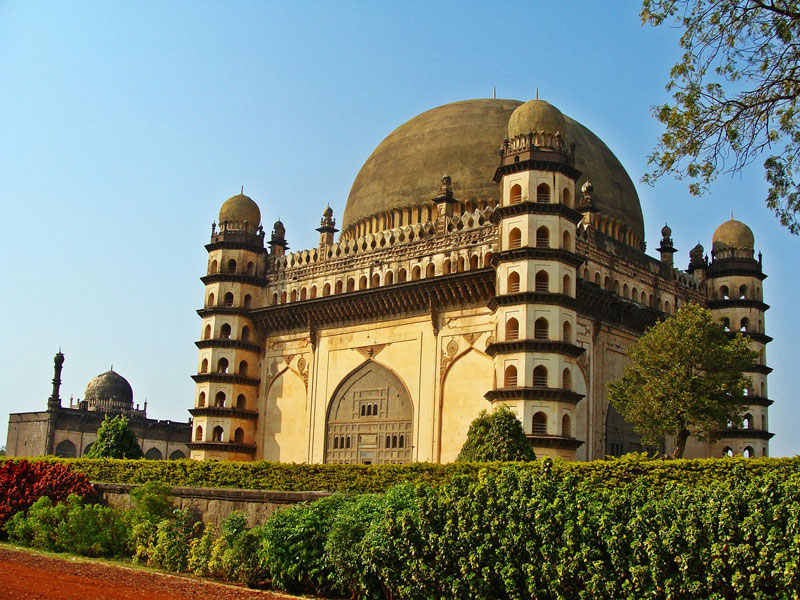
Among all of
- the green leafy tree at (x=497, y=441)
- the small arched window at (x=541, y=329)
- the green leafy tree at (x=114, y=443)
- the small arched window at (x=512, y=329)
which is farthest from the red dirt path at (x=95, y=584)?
the green leafy tree at (x=114, y=443)

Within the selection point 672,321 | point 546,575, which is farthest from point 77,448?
point 546,575

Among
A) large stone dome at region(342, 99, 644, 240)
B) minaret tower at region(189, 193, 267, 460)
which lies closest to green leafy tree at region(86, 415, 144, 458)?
minaret tower at region(189, 193, 267, 460)

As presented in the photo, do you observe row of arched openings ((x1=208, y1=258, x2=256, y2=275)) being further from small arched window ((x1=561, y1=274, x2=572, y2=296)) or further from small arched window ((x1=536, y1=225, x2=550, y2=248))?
small arched window ((x1=561, y1=274, x2=572, y2=296))

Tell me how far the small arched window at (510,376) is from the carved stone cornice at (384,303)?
3.23m

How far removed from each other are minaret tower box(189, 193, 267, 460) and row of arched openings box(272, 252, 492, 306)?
5.53 ft

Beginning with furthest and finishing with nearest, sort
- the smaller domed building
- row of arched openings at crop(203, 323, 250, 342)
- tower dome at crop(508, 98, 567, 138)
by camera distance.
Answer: the smaller domed building → row of arched openings at crop(203, 323, 250, 342) → tower dome at crop(508, 98, 567, 138)

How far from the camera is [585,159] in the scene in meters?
36.9

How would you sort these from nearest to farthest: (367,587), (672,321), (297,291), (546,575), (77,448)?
(546,575) → (367,587) → (672,321) → (297,291) → (77,448)

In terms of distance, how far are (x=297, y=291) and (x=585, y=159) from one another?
43.2 feet

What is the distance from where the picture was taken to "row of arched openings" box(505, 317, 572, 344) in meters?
28.2

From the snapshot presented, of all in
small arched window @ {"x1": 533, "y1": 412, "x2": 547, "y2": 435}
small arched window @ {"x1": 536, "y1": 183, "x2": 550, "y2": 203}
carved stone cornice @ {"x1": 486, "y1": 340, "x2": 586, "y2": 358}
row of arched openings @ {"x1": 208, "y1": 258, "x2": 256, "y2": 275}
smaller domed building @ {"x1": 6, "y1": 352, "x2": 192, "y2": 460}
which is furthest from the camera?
smaller domed building @ {"x1": 6, "y1": 352, "x2": 192, "y2": 460}

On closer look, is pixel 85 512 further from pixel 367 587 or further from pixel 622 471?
pixel 622 471

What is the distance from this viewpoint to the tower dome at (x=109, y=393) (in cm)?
5669

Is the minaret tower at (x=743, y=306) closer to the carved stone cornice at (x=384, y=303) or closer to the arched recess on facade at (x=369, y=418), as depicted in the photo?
the carved stone cornice at (x=384, y=303)
